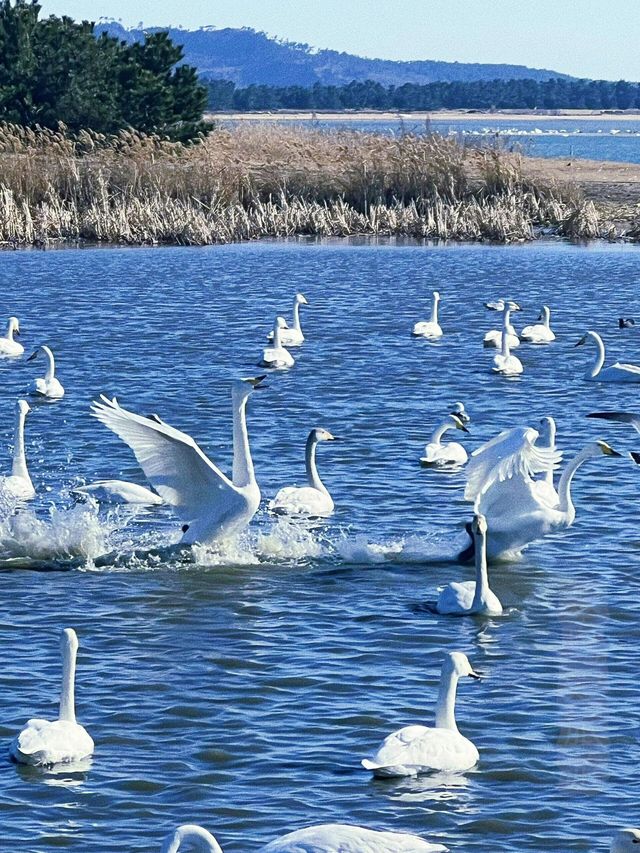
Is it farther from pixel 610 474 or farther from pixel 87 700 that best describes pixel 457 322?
pixel 87 700

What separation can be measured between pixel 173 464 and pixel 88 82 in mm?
34721

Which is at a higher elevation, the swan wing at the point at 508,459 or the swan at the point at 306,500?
the swan wing at the point at 508,459

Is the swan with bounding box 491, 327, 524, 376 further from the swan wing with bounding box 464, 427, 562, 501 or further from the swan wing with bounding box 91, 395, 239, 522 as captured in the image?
the swan wing with bounding box 91, 395, 239, 522

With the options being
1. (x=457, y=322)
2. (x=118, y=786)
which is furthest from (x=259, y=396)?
(x=118, y=786)

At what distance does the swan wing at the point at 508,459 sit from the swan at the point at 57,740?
433cm

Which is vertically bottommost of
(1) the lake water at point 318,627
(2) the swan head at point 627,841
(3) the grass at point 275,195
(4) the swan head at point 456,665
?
(1) the lake water at point 318,627

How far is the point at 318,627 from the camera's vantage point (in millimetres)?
11047

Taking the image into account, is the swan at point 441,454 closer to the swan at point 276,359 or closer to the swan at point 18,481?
the swan at point 18,481

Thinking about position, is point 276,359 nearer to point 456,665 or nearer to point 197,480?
point 197,480

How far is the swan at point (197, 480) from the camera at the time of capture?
1203cm

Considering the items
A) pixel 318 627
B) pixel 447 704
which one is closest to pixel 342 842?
pixel 447 704

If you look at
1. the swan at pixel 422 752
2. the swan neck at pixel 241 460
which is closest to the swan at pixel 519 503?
the swan neck at pixel 241 460

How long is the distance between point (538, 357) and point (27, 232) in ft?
47.7

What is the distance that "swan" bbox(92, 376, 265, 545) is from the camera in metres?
12.0
